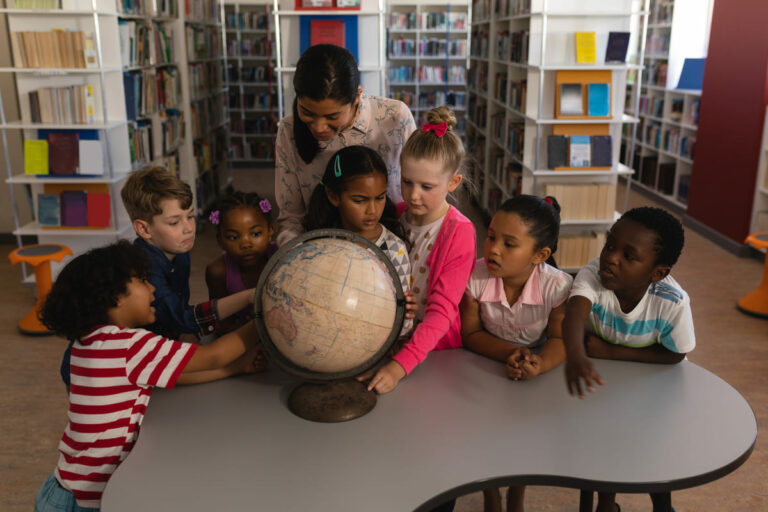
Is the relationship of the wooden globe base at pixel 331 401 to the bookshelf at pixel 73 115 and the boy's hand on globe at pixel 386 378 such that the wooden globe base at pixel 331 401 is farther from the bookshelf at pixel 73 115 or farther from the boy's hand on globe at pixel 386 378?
the bookshelf at pixel 73 115

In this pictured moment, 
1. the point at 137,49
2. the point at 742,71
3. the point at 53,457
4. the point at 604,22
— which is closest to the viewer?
the point at 53,457

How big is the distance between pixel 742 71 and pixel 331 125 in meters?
5.39

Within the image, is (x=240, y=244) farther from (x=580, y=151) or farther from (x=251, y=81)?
(x=251, y=81)

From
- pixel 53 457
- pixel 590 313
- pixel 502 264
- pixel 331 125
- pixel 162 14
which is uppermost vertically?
pixel 162 14

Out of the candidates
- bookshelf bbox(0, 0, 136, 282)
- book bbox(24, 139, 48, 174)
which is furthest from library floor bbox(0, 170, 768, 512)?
book bbox(24, 139, 48, 174)

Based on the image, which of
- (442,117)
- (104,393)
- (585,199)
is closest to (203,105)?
(585,199)

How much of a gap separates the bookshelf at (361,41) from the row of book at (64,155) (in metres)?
1.31

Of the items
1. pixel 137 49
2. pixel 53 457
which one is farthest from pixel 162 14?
pixel 53 457

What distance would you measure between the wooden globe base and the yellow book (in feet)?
12.9

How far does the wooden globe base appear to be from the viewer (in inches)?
56.3

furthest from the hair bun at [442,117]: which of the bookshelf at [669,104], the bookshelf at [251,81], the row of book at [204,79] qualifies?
the bookshelf at [251,81]

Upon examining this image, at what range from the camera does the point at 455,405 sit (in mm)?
1505

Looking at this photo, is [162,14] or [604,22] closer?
[604,22]

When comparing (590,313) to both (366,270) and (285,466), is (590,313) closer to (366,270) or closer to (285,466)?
(366,270)
